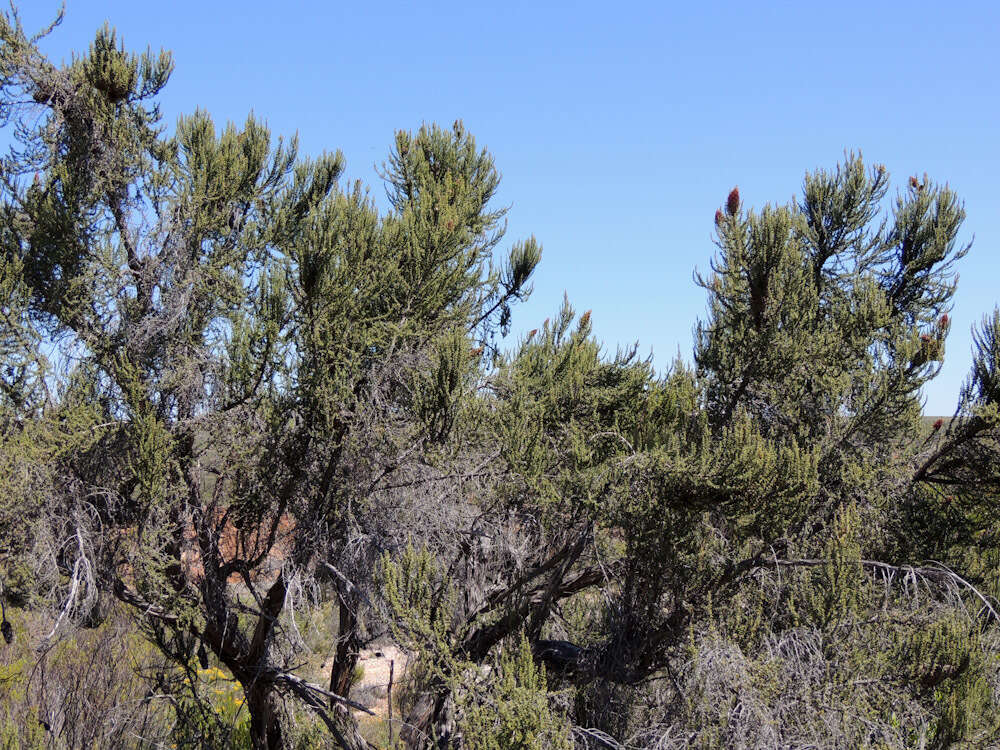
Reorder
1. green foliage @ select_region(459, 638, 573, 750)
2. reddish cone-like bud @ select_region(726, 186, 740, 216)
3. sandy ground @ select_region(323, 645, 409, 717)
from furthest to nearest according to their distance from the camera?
sandy ground @ select_region(323, 645, 409, 717) → reddish cone-like bud @ select_region(726, 186, 740, 216) → green foliage @ select_region(459, 638, 573, 750)

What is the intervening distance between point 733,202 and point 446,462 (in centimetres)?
332

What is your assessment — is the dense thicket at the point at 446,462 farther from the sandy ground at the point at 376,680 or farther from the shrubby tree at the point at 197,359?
the sandy ground at the point at 376,680

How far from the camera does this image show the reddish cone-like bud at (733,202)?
21.5 feet

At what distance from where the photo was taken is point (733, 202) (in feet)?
21.6

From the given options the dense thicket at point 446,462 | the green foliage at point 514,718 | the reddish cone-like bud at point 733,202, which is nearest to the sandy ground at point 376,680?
the dense thicket at point 446,462

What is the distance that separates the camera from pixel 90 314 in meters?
6.45

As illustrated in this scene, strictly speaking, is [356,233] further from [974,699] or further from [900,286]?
[974,699]

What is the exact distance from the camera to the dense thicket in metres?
5.58

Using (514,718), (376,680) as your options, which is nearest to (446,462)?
(514,718)

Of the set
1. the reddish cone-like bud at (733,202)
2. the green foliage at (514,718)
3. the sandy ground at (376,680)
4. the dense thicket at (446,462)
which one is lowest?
the sandy ground at (376,680)

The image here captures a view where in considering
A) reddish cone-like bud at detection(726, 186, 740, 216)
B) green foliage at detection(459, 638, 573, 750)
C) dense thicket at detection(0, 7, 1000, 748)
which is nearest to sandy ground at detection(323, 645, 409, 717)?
dense thicket at detection(0, 7, 1000, 748)

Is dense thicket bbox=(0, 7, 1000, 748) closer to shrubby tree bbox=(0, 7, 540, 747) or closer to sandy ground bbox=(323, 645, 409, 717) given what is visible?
shrubby tree bbox=(0, 7, 540, 747)

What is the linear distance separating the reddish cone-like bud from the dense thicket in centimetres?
16

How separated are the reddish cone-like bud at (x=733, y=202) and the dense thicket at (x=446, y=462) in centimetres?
16
